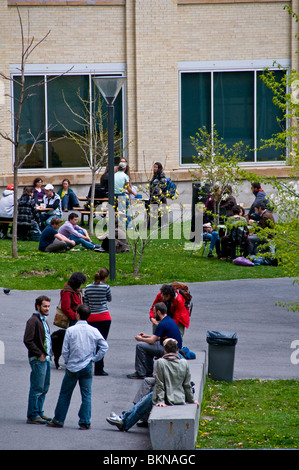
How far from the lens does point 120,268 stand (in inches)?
741

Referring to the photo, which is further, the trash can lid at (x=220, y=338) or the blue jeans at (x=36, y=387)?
the trash can lid at (x=220, y=338)

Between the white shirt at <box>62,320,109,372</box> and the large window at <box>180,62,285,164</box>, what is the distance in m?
17.8

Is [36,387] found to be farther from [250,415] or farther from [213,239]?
[213,239]

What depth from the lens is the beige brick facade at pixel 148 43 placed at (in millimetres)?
26000

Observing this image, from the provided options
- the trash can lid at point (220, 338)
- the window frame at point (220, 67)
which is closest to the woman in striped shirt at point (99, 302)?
the trash can lid at point (220, 338)

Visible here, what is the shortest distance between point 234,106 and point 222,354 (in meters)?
16.2

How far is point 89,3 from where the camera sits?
26.1 meters

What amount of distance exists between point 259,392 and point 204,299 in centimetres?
524

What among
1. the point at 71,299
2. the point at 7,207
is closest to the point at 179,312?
the point at 71,299

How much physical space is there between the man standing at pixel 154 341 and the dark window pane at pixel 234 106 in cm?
1650

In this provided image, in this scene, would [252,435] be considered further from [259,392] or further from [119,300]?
[119,300]

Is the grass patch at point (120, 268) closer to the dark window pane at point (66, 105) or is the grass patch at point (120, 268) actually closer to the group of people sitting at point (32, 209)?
the group of people sitting at point (32, 209)

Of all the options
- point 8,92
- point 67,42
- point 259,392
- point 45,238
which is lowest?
point 259,392
